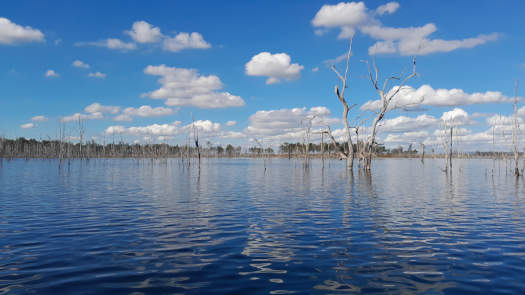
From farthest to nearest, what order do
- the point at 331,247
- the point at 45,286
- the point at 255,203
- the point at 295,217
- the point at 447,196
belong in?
the point at 447,196, the point at 255,203, the point at 295,217, the point at 331,247, the point at 45,286

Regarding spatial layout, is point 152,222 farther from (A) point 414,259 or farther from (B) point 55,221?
(A) point 414,259

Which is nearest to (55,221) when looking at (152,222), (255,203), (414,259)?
(152,222)

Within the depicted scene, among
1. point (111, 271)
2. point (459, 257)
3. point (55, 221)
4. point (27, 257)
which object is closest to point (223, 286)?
point (111, 271)

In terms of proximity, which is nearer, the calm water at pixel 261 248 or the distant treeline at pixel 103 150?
the calm water at pixel 261 248

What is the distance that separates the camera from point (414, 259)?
8.56 m

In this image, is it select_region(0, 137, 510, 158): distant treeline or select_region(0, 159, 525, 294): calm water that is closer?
select_region(0, 159, 525, 294): calm water

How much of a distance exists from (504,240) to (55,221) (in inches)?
622

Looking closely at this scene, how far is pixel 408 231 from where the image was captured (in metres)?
11.8

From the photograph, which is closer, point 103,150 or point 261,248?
point 261,248

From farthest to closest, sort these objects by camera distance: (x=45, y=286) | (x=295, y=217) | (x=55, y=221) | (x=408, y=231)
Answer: (x=295, y=217), (x=55, y=221), (x=408, y=231), (x=45, y=286)

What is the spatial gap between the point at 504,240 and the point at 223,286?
9.04 metres

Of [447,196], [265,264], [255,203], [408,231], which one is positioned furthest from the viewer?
[447,196]

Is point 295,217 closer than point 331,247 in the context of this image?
No

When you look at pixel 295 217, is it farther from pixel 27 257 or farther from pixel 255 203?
pixel 27 257
